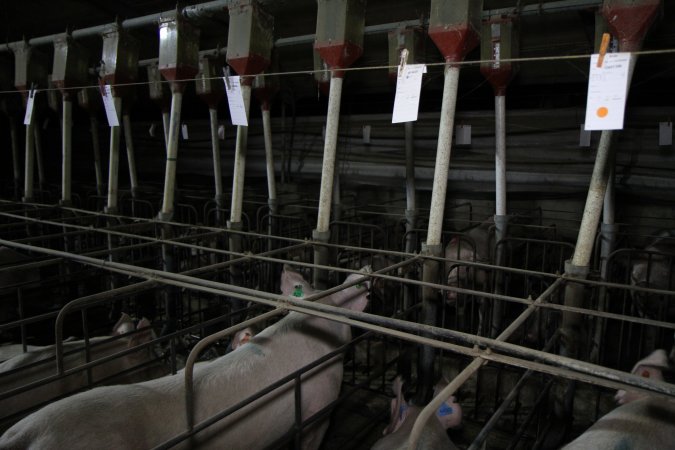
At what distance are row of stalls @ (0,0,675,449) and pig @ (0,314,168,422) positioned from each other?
1cm

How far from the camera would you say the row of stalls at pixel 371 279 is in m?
2.28

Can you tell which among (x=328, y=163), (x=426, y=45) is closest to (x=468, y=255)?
(x=426, y=45)

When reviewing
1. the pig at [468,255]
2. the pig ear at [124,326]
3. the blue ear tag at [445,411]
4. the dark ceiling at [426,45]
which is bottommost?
the blue ear tag at [445,411]

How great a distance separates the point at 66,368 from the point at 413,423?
7.51 ft

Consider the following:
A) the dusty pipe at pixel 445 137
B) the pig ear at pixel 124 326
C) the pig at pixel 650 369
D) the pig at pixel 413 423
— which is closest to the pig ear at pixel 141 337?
the pig ear at pixel 124 326

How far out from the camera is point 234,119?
3371mm

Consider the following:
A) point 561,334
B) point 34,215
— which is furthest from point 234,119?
point 34,215

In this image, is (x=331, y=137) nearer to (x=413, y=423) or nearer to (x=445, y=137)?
(x=445, y=137)

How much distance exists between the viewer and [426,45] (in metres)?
5.54

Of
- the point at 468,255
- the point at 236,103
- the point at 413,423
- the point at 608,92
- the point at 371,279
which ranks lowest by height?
the point at 413,423

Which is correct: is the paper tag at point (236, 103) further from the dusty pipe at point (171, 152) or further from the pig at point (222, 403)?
the pig at point (222, 403)

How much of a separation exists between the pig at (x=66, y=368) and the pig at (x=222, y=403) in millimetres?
813

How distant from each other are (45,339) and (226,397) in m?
3.13

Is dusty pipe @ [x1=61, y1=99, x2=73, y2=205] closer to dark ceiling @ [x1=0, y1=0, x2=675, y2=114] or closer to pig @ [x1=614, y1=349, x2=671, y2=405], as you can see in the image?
dark ceiling @ [x1=0, y1=0, x2=675, y2=114]
